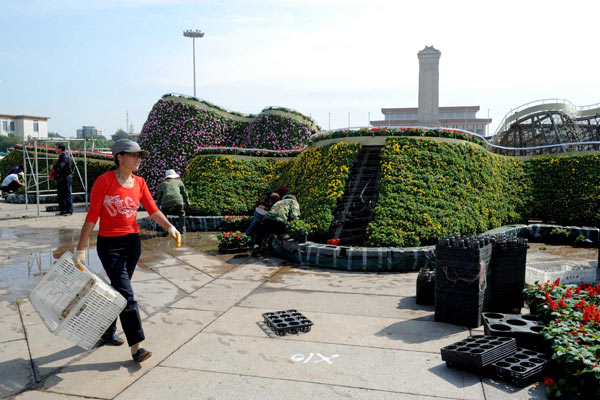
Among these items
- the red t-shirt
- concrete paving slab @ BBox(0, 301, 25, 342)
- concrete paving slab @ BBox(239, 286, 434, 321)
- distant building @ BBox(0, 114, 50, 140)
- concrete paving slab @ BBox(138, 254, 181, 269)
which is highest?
distant building @ BBox(0, 114, 50, 140)

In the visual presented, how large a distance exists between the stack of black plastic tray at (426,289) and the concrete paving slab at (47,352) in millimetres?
4445

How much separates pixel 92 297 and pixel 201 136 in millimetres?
20959

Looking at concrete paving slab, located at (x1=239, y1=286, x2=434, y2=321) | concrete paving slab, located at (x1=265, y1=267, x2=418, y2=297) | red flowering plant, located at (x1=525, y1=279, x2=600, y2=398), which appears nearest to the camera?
red flowering plant, located at (x1=525, y1=279, x2=600, y2=398)

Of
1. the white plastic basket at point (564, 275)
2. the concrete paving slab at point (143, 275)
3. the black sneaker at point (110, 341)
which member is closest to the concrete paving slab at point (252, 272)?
the concrete paving slab at point (143, 275)

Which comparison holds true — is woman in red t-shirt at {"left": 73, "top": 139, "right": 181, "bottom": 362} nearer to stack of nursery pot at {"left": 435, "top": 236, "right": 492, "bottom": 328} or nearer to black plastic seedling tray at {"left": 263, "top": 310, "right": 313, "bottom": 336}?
black plastic seedling tray at {"left": 263, "top": 310, "right": 313, "bottom": 336}

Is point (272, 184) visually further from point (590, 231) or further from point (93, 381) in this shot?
point (93, 381)

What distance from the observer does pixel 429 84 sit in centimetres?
7381

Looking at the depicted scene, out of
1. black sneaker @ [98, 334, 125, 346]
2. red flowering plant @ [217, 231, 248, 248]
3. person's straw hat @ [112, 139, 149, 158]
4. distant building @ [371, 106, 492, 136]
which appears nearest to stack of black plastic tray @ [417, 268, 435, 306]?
black sneaker @ [98, 334, 125, 346]

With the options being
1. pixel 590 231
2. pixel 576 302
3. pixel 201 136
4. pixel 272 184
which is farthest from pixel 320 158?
pixel 201 136

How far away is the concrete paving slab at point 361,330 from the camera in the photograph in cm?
507

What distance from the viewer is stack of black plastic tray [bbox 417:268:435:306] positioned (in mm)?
6422

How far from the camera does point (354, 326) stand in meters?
5.59

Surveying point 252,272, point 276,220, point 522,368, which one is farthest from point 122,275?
point 276,220

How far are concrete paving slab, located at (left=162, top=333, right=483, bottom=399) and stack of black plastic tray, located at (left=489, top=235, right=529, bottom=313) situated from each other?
166cm
